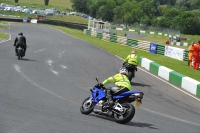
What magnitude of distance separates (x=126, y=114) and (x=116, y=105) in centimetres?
33

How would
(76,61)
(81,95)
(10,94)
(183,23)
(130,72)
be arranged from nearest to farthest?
(10,94) < (81,95) < (130,72) < (76,61) < (183,23)

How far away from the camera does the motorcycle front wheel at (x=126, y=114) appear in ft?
35.2

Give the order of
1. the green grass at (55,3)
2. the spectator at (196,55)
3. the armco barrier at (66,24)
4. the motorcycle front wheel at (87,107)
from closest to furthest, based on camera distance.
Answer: the motorcycle front wheel at (87,107) → the spectator at (196,55) → the armco barrier at (66,24) → the green grass at (55,3)

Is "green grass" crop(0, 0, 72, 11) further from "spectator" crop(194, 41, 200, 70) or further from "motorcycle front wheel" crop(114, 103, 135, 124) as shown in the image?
"motorcycle front wheel" crop(114, 103, 135, 124)

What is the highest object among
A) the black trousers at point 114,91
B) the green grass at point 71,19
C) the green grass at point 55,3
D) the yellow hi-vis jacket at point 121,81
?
the green grass at point 55,3

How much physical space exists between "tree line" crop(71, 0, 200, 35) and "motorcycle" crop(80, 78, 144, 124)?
93.5 meters

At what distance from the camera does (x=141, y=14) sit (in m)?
132

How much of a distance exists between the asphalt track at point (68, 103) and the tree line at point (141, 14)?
267 feet

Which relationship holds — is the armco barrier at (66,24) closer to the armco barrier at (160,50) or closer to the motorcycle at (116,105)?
the armco barrier at (160,50)

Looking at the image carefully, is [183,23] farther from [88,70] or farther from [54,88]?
[54,88]

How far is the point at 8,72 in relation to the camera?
20.0 metres

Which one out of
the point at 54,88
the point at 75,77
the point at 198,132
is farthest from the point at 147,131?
the point at 75,77

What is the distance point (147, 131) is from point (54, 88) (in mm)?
6761

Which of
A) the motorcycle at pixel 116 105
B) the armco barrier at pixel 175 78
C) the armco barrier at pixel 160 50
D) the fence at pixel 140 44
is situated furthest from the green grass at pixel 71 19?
the motorcycle at pixel 116 105
